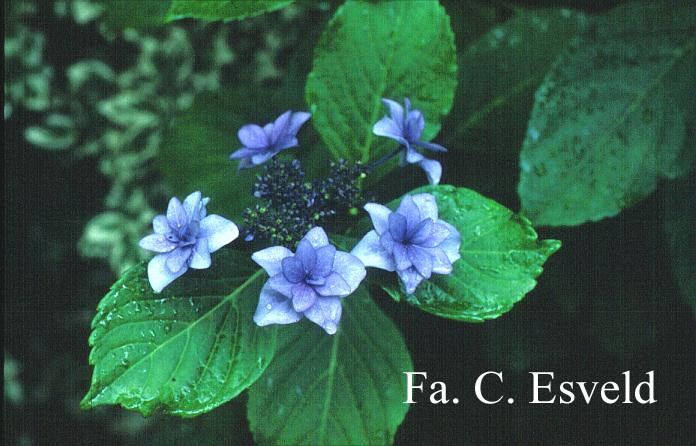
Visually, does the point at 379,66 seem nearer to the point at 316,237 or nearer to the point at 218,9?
the point at 218,9

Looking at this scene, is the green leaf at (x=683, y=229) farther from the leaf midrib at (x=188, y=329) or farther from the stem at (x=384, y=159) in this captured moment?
the leaf midrib at (x=188, y=329)

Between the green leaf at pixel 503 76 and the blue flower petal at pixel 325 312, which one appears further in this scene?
the green leaf at pixel 503 76

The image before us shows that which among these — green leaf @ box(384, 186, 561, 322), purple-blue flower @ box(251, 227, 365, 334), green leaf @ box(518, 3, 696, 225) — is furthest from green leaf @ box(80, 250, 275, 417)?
green leaf @ box(518, 3, 696, 225)

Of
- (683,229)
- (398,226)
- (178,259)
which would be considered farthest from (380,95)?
(683,229)

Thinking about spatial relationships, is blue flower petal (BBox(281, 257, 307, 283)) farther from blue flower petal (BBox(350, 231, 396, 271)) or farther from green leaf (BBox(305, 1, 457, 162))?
green leaf (BBox(305, 1, 457, 162))

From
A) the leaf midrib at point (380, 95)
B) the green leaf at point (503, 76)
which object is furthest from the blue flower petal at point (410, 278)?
the green leaf at point (503, 76)

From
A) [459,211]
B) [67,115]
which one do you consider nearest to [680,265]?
[459,211]
